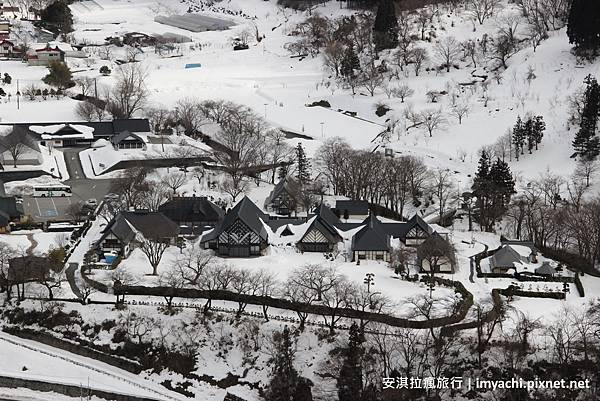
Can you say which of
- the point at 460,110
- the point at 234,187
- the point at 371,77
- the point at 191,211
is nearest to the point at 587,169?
the point at 460,110

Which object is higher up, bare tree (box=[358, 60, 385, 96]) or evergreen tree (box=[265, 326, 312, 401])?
bare tree (box=[358, 60, 385, 96])

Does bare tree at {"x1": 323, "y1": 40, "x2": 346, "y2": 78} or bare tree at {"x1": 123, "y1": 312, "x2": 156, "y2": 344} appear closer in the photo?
bare tree at {"x1": 123, "y1": 312, "x2": 156, "y2": 344}

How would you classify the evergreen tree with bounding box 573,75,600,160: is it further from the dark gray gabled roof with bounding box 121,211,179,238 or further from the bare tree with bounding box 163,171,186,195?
the dark gray gabled roof with bounding box 121,211,179,238

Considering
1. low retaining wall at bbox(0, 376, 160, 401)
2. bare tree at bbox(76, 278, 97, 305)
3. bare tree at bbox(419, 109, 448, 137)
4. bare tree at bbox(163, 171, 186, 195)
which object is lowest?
low retaining wall at bbox(0, 376, 160, 401)

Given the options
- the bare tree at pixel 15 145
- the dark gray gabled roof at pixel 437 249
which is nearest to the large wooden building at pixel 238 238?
the dark gray gabled roof at pixel 437 249

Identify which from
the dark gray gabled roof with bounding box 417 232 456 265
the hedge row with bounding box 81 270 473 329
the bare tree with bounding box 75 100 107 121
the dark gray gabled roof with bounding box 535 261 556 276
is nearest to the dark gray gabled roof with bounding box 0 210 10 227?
the hedge row with bounding box 81 270 473 329

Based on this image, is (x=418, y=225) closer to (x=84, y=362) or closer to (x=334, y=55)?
(x=84, y=362)
